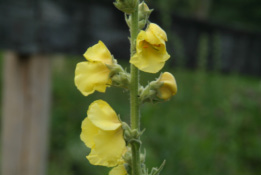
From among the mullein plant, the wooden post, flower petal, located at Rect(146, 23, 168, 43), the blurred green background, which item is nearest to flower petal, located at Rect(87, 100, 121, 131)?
the mullein plant

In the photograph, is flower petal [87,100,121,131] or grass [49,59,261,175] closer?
flower petal [87,100,121,131]

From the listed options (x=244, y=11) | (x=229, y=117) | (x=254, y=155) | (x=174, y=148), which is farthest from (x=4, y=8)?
(x=244, y=11)

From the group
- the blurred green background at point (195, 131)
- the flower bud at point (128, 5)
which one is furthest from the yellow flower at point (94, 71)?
the blurred green background at point (195, 131)

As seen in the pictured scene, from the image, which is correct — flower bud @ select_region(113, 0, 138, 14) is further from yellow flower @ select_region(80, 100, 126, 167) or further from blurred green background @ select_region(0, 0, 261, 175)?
blurred green background @ select_region(0, 0, 261, 175)

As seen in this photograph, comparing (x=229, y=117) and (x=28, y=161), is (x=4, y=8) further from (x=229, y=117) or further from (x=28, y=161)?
(x=229, y=117)

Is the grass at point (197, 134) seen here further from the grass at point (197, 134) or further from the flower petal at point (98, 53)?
the flower petal at point (98, 53)

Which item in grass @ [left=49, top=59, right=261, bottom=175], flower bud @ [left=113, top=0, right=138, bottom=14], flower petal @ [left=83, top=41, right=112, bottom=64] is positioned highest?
flower bud @ [left=113, top=0, right=138, bottom=14]
